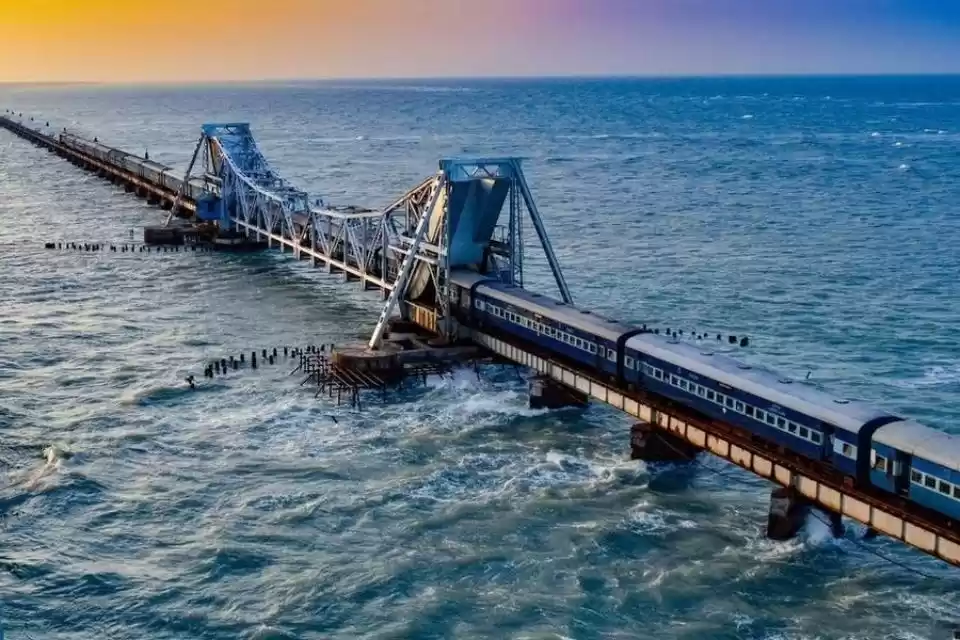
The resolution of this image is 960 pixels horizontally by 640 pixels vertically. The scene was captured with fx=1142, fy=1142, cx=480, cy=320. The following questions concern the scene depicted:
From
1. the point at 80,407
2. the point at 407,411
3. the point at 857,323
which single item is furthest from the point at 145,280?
the point at 857,323

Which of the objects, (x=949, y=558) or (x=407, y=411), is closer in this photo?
(x=949, y=558)

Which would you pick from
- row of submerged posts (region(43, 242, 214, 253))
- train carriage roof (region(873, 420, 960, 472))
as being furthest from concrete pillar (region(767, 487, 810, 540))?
row of submerged posts (region(43, 242, 214, 253))

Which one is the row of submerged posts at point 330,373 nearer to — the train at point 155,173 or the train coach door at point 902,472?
the train coach door at point 902,472

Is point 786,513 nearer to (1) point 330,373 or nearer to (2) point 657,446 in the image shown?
(2) point 657,446

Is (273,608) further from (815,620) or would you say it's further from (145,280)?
(145,280)

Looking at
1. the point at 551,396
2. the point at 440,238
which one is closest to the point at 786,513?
the point at 551,396

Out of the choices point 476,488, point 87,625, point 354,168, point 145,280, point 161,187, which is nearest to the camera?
point 87,625

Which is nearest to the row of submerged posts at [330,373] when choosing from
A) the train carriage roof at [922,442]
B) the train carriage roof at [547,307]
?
the train carriage roof at [547,307]
